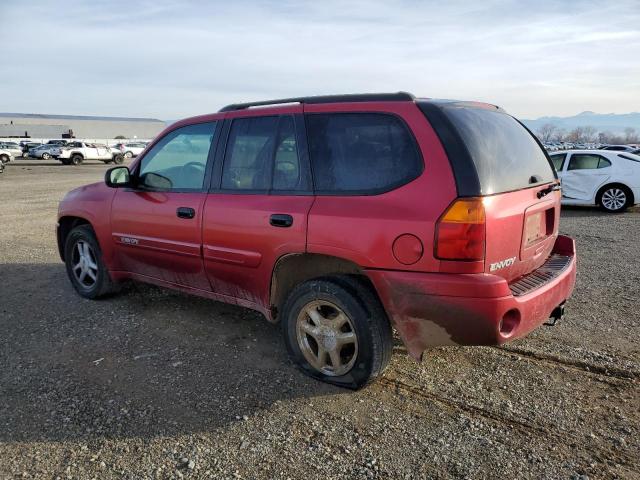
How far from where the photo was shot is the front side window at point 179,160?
4145mm

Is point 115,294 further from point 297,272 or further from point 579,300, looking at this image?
point 579,300

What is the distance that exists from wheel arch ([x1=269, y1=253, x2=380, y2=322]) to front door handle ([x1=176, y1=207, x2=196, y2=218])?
2.99 feet

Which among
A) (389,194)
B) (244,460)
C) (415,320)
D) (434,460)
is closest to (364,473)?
(434,460)

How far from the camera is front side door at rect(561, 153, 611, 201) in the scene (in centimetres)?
1191

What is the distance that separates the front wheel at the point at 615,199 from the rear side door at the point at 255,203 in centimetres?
1078

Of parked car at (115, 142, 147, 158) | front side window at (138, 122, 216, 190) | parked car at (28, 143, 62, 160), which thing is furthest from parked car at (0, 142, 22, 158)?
front side window at (138, 122, 216, 190)

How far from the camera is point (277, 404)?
3.22 metres

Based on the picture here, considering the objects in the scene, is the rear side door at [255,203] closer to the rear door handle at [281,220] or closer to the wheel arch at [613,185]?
the rear door handle at [281,220]

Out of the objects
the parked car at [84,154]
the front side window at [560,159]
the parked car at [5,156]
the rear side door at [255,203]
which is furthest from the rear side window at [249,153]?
the parked car at [5,156]

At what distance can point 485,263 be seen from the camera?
2.84 metres

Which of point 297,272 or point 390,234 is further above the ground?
point 390,234

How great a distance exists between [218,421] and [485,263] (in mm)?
1782

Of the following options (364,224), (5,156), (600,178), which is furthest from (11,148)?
(364,224)

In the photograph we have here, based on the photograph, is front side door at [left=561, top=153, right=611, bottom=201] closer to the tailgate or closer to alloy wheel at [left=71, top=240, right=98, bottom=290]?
the tailgate
